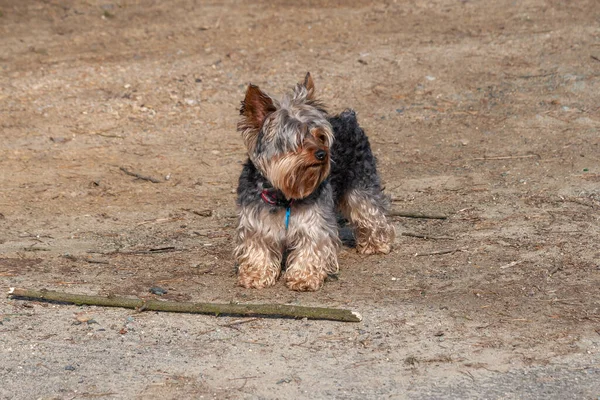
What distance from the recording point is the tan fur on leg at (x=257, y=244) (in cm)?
796

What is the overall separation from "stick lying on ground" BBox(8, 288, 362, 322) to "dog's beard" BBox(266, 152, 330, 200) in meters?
1.00

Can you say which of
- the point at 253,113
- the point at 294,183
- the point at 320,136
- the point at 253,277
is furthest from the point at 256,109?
the point at 253,277

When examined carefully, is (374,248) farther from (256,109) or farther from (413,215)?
(256,109)

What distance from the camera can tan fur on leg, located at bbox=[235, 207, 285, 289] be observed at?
7.96 metres

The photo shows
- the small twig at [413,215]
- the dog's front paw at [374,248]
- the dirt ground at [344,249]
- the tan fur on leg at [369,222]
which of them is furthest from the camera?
the small twig at [413,215]

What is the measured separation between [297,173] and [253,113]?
64cm

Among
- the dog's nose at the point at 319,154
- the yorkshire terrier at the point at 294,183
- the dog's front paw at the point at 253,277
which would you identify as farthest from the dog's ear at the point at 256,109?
the dog's front paw at the point at 253,277

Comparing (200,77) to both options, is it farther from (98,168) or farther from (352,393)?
(352,393)

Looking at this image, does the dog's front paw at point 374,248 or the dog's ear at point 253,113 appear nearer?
the dog's ear at point 253,113

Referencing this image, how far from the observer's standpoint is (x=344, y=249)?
30.6 feet

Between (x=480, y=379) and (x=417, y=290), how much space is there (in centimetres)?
170

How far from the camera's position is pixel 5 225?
971cm

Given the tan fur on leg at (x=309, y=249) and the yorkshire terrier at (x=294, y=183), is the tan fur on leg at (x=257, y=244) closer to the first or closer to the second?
the yorkshire terrier at (x=294, y=183)

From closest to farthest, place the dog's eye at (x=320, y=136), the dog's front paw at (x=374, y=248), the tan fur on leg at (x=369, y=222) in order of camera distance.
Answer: the dog's eye at (x=320, y=136)
the tan fur on leg at (x=369, y=222)
the dog's front paw at (x=374, y=248)
